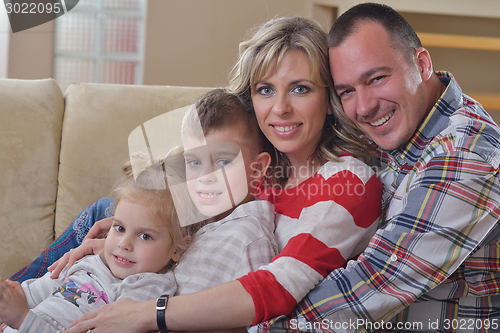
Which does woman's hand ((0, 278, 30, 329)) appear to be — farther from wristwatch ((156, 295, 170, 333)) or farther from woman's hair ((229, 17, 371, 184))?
woman's hair ((229, 17, 371, 184))

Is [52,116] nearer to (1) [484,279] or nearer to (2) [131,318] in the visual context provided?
(2) [131,318]

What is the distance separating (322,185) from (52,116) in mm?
1279

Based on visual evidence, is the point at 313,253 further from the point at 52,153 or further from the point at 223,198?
the point at 52,153

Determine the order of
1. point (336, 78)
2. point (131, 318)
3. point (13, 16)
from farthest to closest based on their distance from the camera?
point (13, 16) → point (336, 78) → point (131, 318)

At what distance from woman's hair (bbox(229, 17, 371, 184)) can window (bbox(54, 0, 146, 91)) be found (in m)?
2.40

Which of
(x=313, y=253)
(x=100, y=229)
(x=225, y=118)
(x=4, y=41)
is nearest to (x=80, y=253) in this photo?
(x=100, y=229)

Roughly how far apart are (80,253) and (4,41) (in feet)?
7.95

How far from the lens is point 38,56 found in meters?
3.19

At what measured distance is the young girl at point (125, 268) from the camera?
3.63 feet

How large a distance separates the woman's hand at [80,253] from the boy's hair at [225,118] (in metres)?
0.44

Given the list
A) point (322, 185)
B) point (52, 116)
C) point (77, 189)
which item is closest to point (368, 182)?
point (322, 185)

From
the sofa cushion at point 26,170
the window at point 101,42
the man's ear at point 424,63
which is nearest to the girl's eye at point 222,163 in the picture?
the man's ear at point 424,63

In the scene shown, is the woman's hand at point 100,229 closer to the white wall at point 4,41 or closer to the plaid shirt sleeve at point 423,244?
the plaid shirt sleeve at point 423,244

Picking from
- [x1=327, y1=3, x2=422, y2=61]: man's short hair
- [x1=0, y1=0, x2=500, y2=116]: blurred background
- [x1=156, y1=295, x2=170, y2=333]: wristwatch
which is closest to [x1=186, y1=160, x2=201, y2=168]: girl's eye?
[x1=156, y1=295, x2=170, y2=333]: wristwatch
